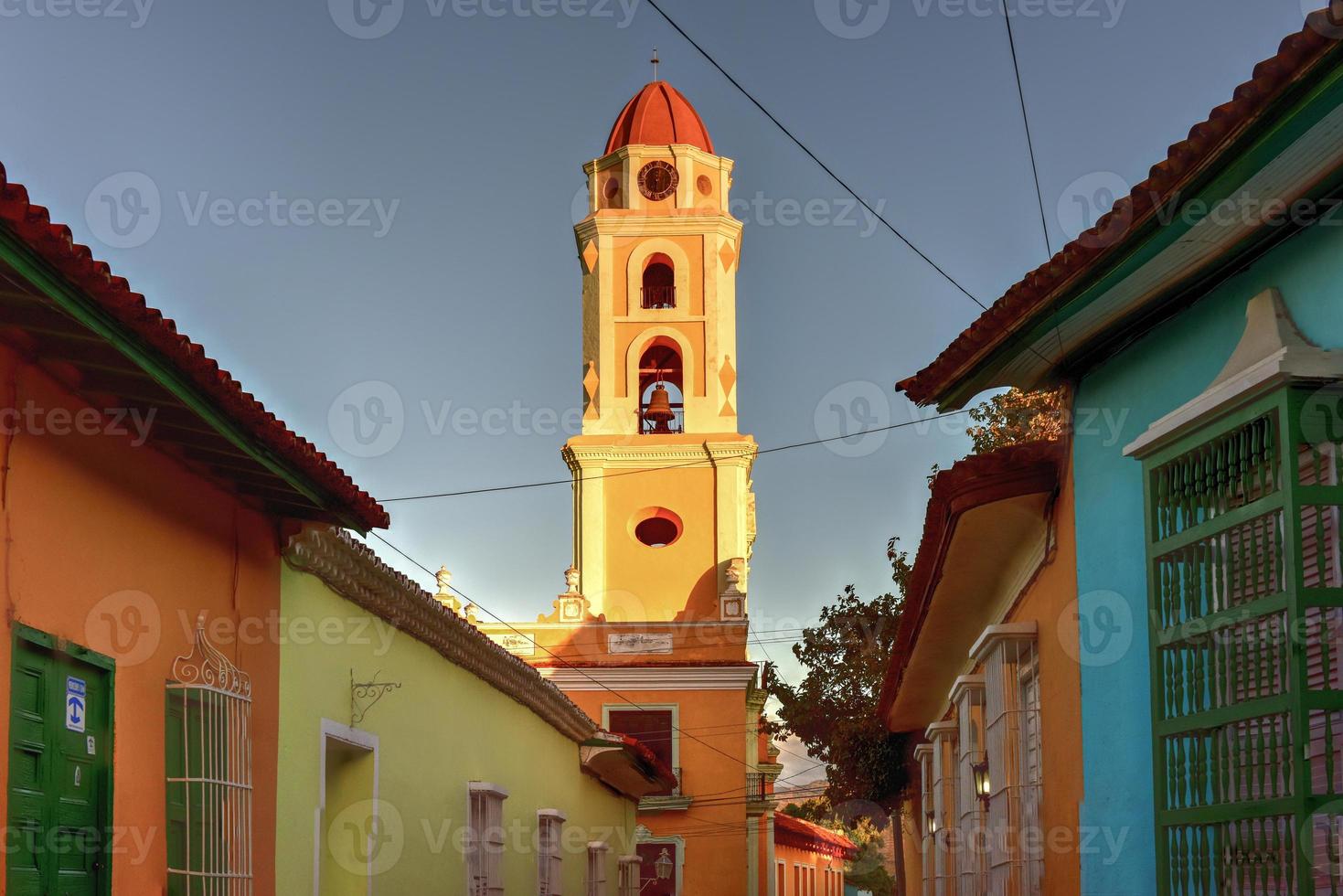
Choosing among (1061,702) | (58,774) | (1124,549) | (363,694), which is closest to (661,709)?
(363,694)


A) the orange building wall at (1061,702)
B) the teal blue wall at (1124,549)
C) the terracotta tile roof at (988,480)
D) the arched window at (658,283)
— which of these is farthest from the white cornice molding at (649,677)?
the teal blue wall at (1124,549)

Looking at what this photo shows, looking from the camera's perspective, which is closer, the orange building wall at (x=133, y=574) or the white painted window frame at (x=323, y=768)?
the orange building wall at (x=133, y=574)

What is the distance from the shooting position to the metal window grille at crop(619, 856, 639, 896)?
24.8 m

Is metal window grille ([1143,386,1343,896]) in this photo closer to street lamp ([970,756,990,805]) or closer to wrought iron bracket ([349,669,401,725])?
street lamp ([970,756,990,805])

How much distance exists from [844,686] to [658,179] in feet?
41.5

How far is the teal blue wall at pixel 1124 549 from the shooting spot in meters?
6.24

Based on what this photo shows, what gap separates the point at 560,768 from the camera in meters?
19.0

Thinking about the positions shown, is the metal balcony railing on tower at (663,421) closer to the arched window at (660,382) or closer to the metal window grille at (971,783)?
the arched window at (660,382)

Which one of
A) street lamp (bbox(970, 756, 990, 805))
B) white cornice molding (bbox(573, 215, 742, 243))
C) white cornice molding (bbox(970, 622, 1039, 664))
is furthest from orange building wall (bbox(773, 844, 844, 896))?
white cornice molding (bbox(970, 622, 1039, 664))

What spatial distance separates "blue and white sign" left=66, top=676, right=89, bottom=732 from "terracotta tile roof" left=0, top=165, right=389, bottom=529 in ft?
4.24

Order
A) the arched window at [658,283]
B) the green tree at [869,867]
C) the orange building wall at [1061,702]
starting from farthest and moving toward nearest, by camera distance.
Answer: the green tree at [869,867]
the arched window at [658,283]
the orange building wall at [1061,702]

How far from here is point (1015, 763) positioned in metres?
9.66

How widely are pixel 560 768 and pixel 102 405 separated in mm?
12730

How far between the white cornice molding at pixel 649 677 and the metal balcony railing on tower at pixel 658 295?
721 centimetres
